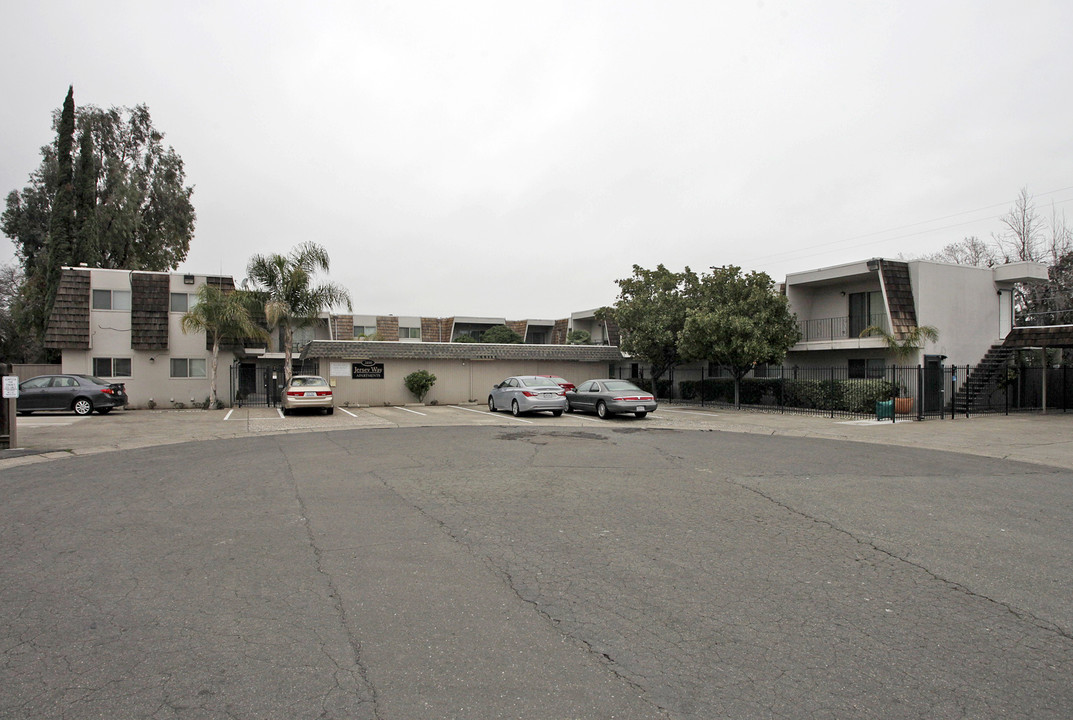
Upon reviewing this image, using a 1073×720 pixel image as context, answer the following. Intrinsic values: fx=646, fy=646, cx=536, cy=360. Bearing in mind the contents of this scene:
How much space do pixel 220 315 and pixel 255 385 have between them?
783cm

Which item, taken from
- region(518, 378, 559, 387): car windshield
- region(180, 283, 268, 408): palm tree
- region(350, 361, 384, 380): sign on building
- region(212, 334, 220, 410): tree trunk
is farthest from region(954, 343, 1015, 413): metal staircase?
region(212, 334, 220, 410): tree trunk

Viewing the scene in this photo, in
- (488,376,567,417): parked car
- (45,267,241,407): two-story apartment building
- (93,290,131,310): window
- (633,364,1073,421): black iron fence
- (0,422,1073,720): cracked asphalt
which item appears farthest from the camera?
(93,290,131,310): window

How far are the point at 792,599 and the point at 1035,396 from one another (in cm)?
3048

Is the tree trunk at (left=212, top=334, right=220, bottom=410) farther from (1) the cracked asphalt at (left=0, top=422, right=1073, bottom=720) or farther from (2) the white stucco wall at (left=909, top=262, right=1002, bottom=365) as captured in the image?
(2) the white stucco wall at (left=909, top=262, right=1002, bottom=365)

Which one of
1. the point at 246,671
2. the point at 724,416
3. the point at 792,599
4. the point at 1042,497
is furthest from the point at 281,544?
the point at 724,416

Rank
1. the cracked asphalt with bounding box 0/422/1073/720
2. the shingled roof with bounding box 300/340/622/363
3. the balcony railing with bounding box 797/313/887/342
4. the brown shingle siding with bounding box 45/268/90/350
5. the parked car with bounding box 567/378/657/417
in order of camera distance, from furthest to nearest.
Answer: the shingled roof with bounding box 300/340/622/363 → the balcony railing with bounding box 797/313/887/342 → the brown shingle siding with bounding box 45/268/90/350 → the parked car with bounding box 567/378/657/417 → the cracked asphalt with bounding box 0/422/1073/720


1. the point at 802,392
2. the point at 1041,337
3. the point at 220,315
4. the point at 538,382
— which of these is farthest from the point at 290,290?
the point at 1041,337

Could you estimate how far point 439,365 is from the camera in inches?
1244

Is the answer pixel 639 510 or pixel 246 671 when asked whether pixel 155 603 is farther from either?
pixel 639 510

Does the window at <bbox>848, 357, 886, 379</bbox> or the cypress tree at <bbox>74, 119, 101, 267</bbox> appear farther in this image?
the cypress tree at <bbox>74, 119, 101, 267</bbox>

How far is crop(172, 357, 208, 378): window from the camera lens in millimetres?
28703

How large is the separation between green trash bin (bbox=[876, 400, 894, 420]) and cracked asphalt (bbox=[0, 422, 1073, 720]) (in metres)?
12.9

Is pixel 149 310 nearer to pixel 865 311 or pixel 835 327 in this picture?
pixel 835 327

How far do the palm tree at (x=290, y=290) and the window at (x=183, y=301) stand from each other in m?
3.81
